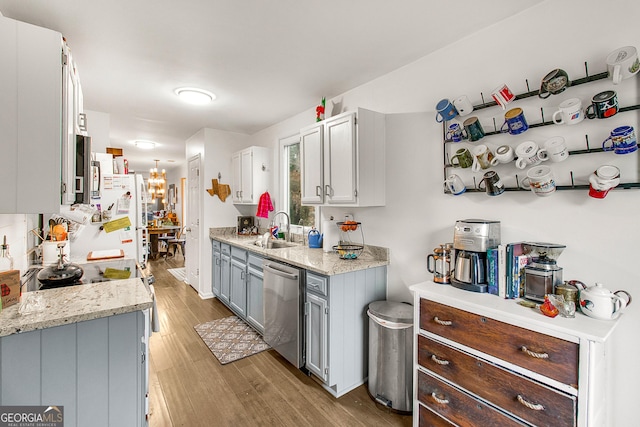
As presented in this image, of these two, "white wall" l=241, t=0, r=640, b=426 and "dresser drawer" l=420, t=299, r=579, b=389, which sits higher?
"white wall" l=241, t=0, r=640, b=426

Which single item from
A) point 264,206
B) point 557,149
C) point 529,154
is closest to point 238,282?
point 264,206

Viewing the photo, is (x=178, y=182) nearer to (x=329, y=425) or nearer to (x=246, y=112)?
(x=246, y=112)

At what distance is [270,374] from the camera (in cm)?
244

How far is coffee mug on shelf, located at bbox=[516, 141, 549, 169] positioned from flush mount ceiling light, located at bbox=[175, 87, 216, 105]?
2.73 metres

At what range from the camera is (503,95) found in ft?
5.50

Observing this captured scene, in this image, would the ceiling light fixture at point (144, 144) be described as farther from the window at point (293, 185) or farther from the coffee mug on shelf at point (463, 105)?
the coffee mug on shelf at point (463, 105)

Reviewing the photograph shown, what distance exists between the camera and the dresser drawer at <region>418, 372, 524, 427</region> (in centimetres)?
138

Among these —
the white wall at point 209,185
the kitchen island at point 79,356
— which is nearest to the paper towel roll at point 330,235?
the kitchen island at point 79,356

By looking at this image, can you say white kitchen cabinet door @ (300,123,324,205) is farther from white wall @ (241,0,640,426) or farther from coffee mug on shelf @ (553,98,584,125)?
coffee mug on shelf @ (553,98,584,125)

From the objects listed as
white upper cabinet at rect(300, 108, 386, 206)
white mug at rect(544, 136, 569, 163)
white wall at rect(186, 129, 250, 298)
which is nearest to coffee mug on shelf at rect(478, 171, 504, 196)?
white mug at rect(544, 136, 569, 163)

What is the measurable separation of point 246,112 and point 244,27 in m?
1.76

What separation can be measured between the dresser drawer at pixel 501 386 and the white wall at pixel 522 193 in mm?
489

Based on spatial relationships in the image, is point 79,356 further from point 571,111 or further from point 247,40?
point 571,111

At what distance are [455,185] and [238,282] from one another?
2648 mm
